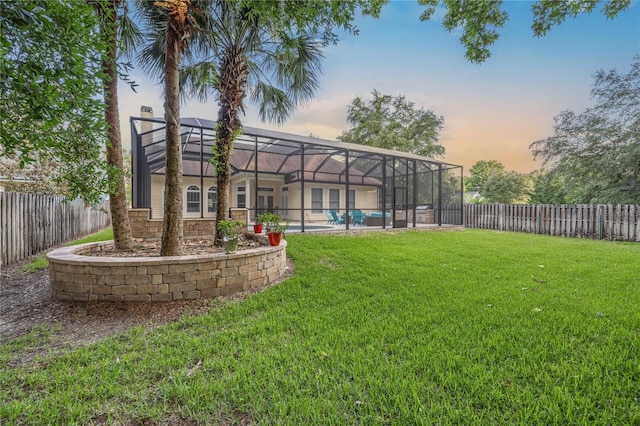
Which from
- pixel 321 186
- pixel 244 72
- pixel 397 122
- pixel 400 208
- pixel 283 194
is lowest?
pixel 400 208

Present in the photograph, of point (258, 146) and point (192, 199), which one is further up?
point (258, 146)

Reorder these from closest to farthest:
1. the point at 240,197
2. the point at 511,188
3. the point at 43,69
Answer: the point at 43,69 < the point at 240,197 < the point at 511,188

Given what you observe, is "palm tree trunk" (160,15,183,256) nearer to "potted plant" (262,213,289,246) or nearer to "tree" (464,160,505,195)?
"potted plant" (262,213,289,246)

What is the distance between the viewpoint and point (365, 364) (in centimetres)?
222

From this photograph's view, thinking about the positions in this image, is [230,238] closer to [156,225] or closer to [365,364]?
[365,364]

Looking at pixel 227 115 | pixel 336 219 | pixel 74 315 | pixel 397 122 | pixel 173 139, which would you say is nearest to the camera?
pixel 74 315

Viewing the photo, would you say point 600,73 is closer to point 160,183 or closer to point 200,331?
point 200,331

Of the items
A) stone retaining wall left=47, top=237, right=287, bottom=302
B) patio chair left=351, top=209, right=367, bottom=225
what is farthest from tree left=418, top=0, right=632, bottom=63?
patio chair left=351, top=209, right=367, bottom=225

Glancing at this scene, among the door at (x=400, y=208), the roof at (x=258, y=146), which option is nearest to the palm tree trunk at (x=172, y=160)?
the roof at (x=258, y=146)

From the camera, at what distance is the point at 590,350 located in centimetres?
238

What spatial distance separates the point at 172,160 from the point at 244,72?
116 inches

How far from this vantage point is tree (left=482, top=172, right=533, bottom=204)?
76.6ft

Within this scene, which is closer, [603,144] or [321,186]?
[603,144]

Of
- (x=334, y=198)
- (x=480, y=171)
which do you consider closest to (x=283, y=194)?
(x=334, y=198)
